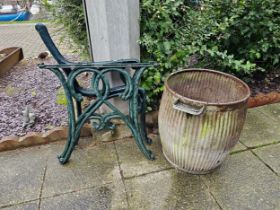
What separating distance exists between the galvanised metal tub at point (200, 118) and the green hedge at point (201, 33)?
331 mm

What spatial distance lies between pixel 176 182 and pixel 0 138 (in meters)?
1.67

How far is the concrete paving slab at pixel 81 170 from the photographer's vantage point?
1.79m

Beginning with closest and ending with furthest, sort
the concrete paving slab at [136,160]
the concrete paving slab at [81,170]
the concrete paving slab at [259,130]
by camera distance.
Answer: the concrete paving slab at [81,170], the concrete paving slab at [136,160], the concrete paving slab at [259,130]

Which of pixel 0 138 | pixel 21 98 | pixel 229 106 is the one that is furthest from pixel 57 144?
pixel 229 106

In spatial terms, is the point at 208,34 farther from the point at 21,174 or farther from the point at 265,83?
the point at 21,174

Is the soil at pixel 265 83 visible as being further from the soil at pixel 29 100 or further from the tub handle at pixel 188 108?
the soil at pixel 29 100

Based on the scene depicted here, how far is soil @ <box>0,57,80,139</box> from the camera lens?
99.1 inches

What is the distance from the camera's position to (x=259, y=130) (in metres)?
2.38

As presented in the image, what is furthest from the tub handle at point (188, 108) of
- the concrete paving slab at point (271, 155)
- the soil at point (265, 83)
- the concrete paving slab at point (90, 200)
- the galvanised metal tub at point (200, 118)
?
the soil at point (265, 83)

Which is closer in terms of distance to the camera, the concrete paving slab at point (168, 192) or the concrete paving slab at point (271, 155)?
the concrete paving slab at point (168, 192)

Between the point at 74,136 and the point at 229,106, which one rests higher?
the point at 229,106

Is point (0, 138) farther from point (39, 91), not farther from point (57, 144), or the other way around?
point (39, 91)

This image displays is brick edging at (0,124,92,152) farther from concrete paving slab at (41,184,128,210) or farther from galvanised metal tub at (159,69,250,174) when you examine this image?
galvanised metal tub at (159,69,250,174)

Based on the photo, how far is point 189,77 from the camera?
77.8 inches
